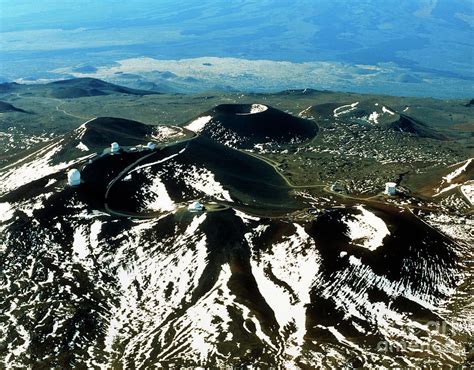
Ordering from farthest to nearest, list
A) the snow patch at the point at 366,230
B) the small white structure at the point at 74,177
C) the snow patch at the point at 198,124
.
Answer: the snow patch at the point at 198,124 → the small white structure at the point at 74,177 → the snow patch at the point at 366,230

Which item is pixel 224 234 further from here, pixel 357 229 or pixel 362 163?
pixel 362 163

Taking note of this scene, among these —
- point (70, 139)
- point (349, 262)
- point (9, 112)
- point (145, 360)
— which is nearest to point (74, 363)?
point (145, 360)

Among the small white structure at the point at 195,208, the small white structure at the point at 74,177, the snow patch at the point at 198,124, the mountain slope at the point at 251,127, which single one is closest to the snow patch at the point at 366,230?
the small white structure at the point at 195,208

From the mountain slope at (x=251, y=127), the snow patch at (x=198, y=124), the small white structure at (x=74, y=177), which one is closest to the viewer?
the small white structure at (x=74, y=177)

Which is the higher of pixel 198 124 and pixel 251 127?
pixel 198 124

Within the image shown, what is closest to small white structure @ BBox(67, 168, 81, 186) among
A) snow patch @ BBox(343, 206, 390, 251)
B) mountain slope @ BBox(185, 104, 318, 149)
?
snow patch @ BBox(343, 206, 390, 251)

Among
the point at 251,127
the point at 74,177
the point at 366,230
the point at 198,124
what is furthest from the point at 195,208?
the point at 198,124

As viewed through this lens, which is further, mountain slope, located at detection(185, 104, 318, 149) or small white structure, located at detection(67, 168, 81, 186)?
mountain slope, located at detection(185, 104, 318, 149)

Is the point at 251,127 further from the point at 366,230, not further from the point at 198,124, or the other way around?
the point at 366,230

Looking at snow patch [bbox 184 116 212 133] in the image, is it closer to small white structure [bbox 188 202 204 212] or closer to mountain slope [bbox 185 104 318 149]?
mountain slope [bbox 185 104 318 149]

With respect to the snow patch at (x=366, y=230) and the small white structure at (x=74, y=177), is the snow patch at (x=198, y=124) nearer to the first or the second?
the small white structure at (x=74, y=177)

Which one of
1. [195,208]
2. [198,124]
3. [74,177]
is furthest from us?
[198,124]
